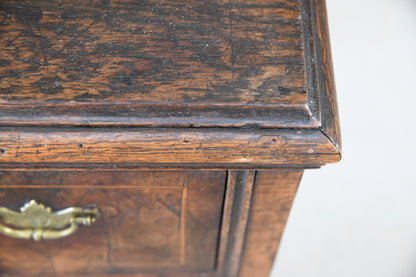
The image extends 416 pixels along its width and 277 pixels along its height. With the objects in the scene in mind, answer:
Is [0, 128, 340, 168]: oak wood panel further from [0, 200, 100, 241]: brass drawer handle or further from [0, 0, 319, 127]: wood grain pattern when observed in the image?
[0, 200, 100, 241]: brass drawer handle

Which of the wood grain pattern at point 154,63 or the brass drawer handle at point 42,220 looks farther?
the brass drawer handle at point 42,220

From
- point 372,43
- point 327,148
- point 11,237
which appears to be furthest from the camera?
point 372,43

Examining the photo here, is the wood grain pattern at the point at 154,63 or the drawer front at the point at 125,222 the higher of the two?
the wood grain pattern at the point at 154,63

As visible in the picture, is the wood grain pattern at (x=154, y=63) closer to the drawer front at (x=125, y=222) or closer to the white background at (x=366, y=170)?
the drawer front at (x=125, y=222)

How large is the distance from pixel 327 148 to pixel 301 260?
63cm

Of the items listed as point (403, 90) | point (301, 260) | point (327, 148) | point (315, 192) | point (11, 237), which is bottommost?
point (301, 260)

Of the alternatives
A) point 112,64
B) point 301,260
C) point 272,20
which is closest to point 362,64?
point 301,260

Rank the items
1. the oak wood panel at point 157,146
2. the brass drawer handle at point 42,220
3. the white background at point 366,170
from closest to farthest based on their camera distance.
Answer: the oak wood panel at point 157,146
the brass drawer handle at point 42,220
the white background at point 366,170

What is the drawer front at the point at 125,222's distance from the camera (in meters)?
0.57

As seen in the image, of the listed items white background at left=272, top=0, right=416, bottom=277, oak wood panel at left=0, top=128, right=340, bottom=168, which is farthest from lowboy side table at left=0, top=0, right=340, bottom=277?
white background at left=272, top=0, right=416, bottom=277

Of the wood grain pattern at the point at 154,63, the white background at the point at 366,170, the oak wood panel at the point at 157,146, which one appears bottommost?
the white background at the point at 366,170

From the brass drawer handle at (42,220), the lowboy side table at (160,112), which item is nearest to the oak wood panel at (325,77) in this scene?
the lowboy side table at (160,112)

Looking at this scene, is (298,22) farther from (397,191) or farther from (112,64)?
(397,191)

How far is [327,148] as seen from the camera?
49 cm
